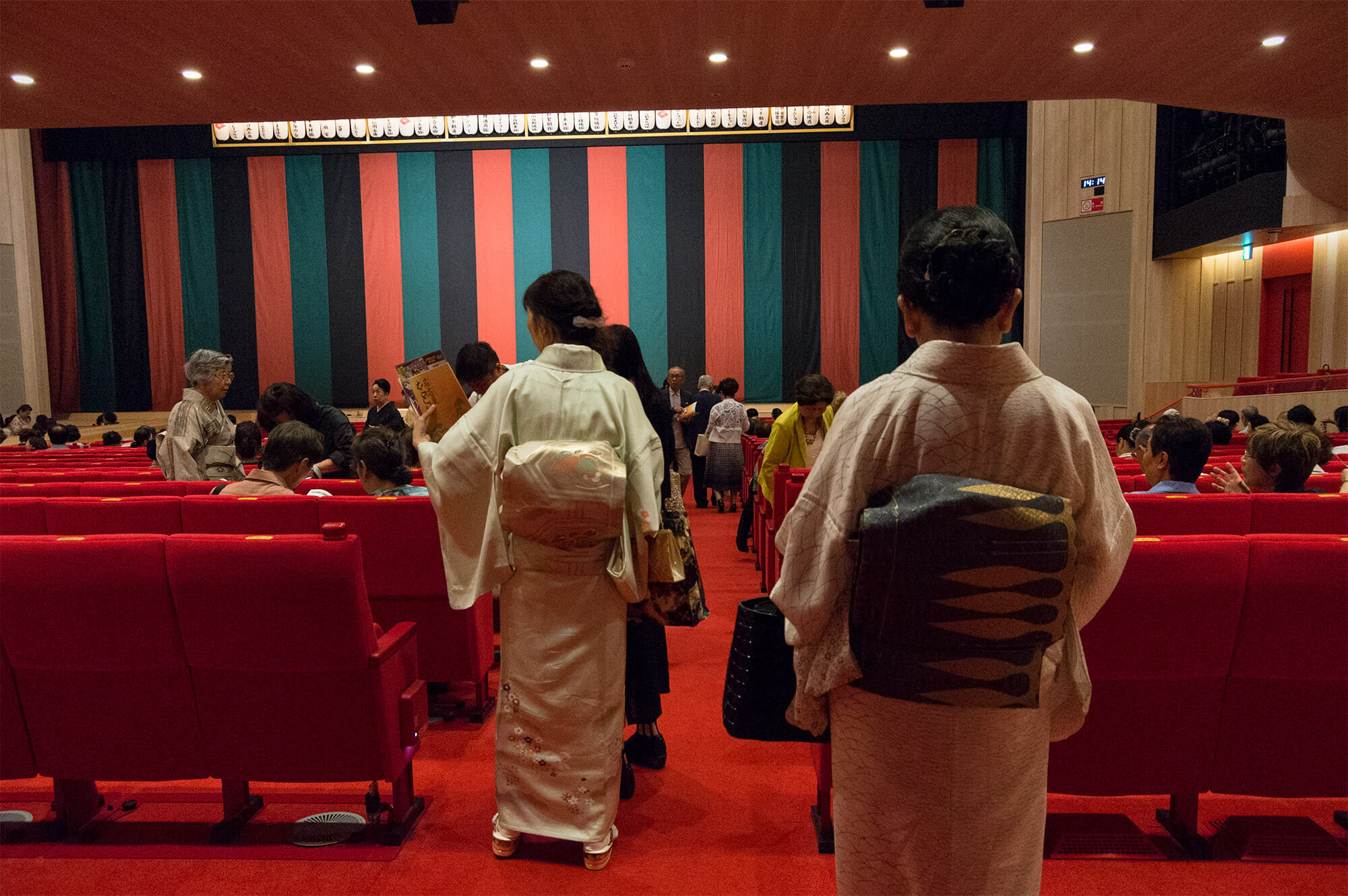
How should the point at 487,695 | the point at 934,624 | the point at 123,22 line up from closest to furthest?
the point at 934,624
the point at 487,695
the point at 123,22

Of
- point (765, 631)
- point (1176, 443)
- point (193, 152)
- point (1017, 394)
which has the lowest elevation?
point (765, 631)

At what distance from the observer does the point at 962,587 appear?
950 mm

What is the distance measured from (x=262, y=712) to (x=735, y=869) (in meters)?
1.10

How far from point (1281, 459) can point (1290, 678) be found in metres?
1.01

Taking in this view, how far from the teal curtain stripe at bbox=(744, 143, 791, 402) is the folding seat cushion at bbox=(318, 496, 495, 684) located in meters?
9.91

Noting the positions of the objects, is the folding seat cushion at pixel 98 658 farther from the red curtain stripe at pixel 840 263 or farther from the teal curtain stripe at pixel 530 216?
the red curtain stripe at pixel 840 263

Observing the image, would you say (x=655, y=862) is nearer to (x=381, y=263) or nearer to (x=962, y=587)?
(x=962, y=587)

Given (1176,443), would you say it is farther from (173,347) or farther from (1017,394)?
(173,347)

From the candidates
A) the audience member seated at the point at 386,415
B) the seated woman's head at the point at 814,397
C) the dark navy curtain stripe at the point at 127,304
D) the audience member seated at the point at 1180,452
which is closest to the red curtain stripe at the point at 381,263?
the dark navy curtain stripe at the point at 127,304

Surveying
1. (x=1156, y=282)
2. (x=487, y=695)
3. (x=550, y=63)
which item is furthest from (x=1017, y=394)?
(x=1156, y=282)

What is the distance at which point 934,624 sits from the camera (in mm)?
967

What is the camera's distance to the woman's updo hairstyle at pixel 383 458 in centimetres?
268

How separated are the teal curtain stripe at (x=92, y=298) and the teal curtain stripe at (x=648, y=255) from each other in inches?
311

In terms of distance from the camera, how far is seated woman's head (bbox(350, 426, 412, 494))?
2.68 metres
